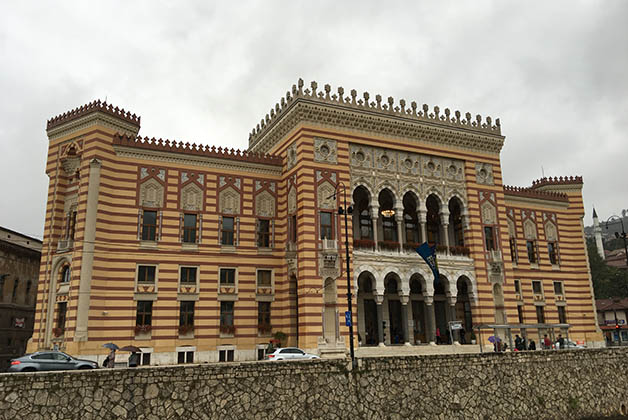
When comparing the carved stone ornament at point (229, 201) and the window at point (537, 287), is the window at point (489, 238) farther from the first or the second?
the carved stone ornament at point (229, 201)

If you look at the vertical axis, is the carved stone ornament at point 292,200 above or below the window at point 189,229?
above

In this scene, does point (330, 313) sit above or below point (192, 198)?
below

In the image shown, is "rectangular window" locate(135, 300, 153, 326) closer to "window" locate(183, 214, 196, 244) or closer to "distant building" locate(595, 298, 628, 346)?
"window" locate(183, 214, 196, 244)

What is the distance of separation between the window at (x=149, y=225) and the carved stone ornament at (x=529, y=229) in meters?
32.0

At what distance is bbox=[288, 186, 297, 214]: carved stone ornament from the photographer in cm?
3534

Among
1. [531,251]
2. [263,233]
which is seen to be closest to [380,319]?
[263,233]

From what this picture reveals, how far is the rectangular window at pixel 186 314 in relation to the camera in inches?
1278

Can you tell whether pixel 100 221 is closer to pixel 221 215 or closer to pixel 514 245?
pixel 221 215

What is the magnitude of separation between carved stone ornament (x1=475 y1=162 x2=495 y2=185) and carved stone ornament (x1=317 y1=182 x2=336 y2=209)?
1327 centimetres

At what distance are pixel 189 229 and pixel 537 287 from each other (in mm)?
30780

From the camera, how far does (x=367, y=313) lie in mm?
37469

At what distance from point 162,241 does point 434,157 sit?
69.8ft

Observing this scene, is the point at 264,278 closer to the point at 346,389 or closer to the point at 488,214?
the point at 346,389

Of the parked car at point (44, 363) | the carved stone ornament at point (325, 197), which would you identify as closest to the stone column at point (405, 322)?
the carved stone ornament at point (325, 197)
